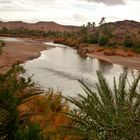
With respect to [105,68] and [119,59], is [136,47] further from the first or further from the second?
[105,68]

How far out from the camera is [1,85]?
8.29 m

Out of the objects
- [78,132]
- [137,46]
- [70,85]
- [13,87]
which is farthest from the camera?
[137,46]

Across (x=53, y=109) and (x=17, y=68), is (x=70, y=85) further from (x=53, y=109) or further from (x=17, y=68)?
(x=17, y=68)

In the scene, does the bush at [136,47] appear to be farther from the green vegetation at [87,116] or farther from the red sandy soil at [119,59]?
the green vegetation at [87,116]

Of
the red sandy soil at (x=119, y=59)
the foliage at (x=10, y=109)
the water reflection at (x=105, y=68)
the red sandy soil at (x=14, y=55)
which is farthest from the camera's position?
the red sandy soil at (x=119, y=59)

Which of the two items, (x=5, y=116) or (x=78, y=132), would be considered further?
(x=5, y=116)

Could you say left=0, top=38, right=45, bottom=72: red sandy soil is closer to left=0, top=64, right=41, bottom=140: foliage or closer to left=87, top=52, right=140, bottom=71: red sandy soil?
left=87, top=52, right=140, bottom=71: red sandy soil

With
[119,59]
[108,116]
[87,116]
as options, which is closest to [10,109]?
[87,116]

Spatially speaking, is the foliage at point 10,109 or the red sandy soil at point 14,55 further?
the red sandy soil at point 14,55

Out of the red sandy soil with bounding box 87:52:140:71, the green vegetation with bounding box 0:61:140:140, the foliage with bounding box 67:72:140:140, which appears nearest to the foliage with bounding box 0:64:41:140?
the green vegetation with bounding box 0:61:140:140

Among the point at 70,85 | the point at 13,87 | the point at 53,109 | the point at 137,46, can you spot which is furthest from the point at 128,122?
the point at 137,46

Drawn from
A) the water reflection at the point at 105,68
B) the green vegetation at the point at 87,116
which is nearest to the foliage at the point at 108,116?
the green vegetation at the point at 87,116

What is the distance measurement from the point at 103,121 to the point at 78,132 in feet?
2.09

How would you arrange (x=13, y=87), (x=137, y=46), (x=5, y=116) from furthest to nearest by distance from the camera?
1. (x=137, y=46)
2. (x=13, y=87)
3. (x=5, y=116)
